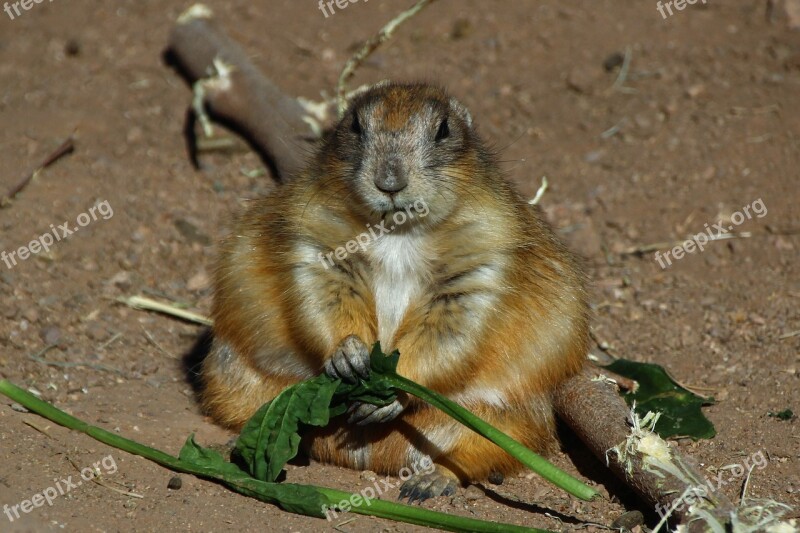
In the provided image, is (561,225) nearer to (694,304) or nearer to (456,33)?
(694,304)

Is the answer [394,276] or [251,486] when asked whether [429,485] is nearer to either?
[251,486]

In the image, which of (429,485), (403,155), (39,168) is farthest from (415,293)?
(39,168)

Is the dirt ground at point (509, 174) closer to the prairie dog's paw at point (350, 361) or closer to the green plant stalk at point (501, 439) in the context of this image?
the green plant stalk at point (501, 439)

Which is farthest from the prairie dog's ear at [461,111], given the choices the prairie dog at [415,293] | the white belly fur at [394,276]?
the white belly fur at [394,276]

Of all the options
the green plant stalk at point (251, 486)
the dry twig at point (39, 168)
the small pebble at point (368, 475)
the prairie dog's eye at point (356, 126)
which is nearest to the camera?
the green plant stalk at point (251, 486)

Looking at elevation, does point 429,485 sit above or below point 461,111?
below

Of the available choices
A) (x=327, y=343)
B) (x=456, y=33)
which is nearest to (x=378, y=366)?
(x=327, y=343)
